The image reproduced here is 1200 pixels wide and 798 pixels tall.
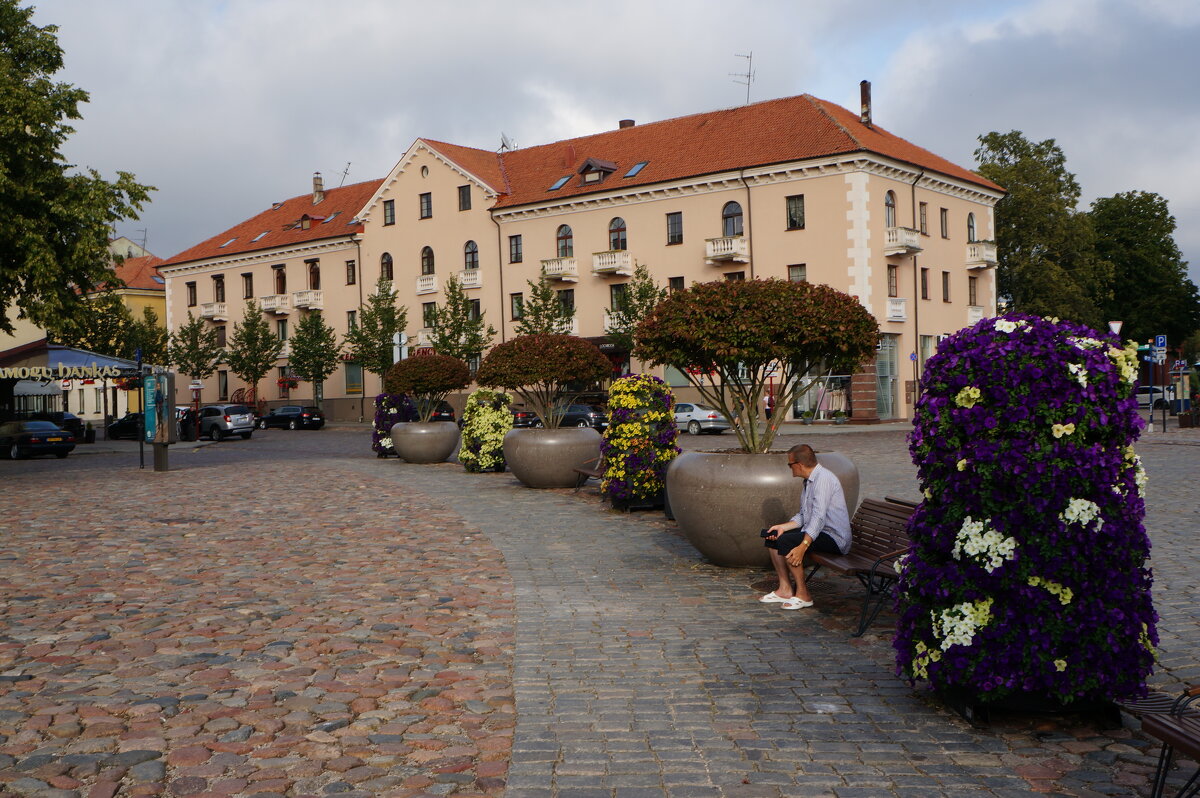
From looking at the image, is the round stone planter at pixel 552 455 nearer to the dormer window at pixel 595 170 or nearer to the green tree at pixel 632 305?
the green tree at pixel 632 305

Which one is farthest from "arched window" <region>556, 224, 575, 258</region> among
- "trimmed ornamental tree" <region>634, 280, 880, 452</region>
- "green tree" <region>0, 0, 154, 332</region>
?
"trimmed ornamental tree" <region>634, 280, 880, 452</region>

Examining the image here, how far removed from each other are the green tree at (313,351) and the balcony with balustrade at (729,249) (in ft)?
77.7

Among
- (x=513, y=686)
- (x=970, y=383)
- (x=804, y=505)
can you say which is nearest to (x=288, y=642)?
(x=513, y=686)

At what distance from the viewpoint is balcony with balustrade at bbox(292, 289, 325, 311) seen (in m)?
62.0

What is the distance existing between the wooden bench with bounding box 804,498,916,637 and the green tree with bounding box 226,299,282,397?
188 feet

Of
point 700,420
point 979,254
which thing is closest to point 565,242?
point 700,420

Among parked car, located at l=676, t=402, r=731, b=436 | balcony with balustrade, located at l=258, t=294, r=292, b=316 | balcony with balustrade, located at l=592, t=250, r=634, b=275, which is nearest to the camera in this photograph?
parked car, located at l=676, t=402, r=731, b=436

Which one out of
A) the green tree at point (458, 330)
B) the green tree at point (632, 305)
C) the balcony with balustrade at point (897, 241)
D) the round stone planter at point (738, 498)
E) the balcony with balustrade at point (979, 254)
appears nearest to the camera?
the round stone planter at point (738, 498)

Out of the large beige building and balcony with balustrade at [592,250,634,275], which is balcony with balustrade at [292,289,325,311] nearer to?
the large beige building

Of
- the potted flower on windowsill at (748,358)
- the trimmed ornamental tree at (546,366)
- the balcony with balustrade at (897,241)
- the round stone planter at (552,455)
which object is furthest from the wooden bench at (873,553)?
the balcony with balustrade at (897,241)

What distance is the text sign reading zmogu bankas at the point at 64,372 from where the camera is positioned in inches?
1223

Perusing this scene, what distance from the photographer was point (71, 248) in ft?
71.5

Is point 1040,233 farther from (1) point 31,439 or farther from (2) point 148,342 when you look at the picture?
(2) point 148,342

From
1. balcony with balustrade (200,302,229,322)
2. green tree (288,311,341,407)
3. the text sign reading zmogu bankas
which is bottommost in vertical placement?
the text sign reading zmogu bankas
